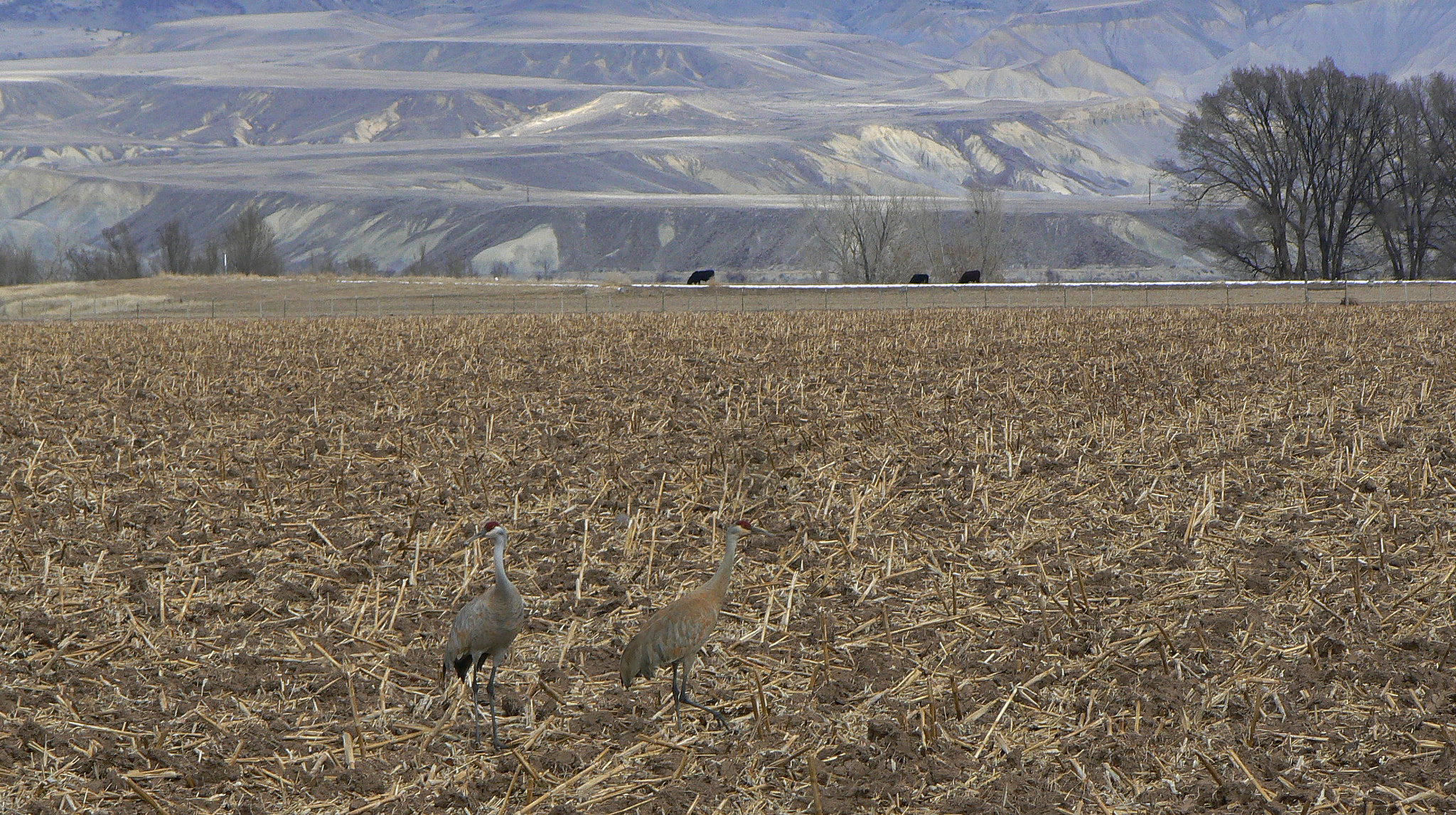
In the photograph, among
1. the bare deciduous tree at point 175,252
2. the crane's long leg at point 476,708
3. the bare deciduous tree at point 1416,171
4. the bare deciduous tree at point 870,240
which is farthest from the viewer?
the bare deciduous tree at point 175,252

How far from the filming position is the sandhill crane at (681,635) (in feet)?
19.6

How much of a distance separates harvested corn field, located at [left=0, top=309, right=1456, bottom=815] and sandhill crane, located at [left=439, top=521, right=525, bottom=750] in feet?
1.12

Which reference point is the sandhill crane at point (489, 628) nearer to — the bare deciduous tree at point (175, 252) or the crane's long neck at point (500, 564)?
the crane's long neck at point (500, 564)

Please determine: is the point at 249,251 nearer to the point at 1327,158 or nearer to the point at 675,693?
the point at 1327,158

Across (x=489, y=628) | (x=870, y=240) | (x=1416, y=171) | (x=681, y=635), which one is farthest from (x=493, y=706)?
(x=870, y=240)

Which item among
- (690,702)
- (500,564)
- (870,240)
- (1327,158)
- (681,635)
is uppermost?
(1327,158)

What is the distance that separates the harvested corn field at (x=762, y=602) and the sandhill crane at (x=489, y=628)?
0.34 m

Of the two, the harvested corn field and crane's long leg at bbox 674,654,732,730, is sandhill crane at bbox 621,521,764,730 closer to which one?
crane's long leg at bbox 674,654,732,730

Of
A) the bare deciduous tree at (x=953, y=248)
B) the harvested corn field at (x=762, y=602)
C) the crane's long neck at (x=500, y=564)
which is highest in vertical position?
the bare deciduous tree at (x=953, y=248)

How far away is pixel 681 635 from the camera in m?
5.98

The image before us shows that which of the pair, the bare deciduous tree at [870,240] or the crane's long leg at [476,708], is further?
the bare deciduous tree at [870,240]

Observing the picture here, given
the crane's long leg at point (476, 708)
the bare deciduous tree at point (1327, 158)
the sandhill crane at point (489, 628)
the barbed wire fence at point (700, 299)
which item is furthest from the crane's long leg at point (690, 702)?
the bare deciduous tree at point (1327, 158)

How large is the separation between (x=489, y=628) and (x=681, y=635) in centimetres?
85

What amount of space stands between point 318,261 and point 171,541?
15384cm
